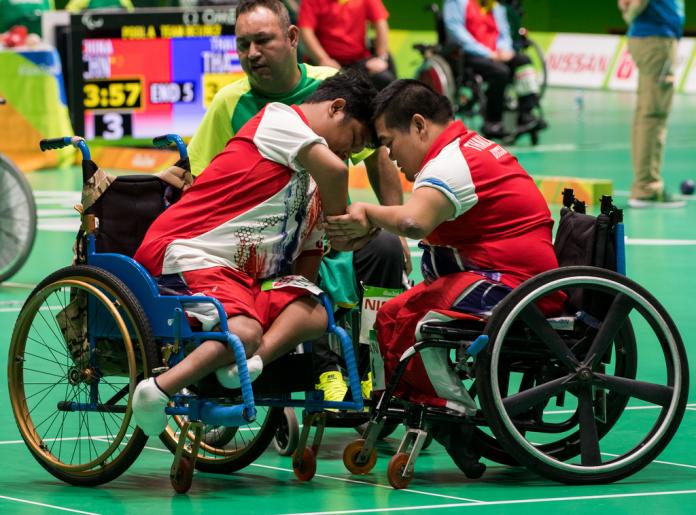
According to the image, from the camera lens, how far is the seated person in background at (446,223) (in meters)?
5.73

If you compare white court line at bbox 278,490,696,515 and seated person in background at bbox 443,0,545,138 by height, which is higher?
white court line at bbox 278,490,696,515

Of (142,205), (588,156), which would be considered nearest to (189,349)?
(142,205)

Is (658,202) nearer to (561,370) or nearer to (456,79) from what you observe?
(456,79)

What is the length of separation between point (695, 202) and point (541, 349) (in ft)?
31.7

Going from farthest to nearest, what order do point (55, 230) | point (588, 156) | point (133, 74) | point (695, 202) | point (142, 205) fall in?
point (588, 156), point (133, 74), point (695, 202), point (55, 230), point (142, 205)

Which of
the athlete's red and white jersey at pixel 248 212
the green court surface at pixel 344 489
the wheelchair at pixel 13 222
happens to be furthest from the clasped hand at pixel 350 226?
the wheelchair at pixel 13 222

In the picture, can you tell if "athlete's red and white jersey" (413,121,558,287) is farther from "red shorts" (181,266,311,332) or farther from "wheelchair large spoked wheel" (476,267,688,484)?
"red shorts" (181,266,311,332)

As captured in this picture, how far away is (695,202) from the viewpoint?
1505 cm

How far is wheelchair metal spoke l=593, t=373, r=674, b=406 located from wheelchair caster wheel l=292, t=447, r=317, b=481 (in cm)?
99

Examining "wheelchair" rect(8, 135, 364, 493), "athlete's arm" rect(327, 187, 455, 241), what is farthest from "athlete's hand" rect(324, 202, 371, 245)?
"wheelchair" rect(8, 135, 364, 493)

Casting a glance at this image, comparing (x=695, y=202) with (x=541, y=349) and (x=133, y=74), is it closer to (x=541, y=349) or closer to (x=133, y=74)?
(x=133, y=74)

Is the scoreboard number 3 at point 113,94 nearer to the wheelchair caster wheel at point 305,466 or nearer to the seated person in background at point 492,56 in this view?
the seated person in background at point 492,56

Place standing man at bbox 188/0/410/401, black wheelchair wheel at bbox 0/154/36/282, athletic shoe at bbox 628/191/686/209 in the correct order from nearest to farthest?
standing man at bbox 188/0/410/401 → black wheelchair wheel at bbox 0/154/36/282 → athletic shoe at bbox 628/191/686/209

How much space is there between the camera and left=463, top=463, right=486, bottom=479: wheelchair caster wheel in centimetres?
580
